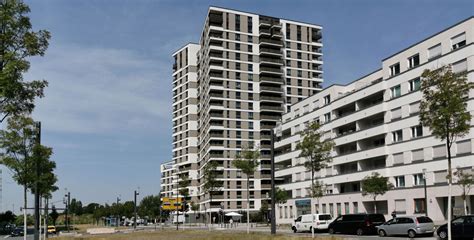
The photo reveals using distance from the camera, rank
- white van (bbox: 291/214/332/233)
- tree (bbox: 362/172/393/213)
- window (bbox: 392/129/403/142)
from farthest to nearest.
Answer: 1. window (bbox: 392/129/403/142)
2. tree (bbox: 362/172/393/213)
3. white van (bbox: 291/214/332/233)

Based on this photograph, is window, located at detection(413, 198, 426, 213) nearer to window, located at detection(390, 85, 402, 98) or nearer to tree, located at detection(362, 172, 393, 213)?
tree, located at detection(362, 172, 393, 213)

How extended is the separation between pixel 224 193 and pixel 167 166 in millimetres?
55874

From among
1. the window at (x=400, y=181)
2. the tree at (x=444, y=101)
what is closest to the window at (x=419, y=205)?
the window at (x=400, y=181)

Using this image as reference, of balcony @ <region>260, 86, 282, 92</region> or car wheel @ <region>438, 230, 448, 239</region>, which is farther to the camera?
balcony @ <region>260, 86, 282, 92</region>

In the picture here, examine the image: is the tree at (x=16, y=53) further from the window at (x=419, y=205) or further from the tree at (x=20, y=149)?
the window at (x=419, y=205)

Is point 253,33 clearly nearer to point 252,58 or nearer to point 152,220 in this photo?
point 252,58

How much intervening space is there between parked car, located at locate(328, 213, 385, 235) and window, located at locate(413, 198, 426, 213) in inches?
738

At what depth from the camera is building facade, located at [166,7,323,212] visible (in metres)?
122

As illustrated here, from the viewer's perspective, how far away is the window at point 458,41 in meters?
53.4

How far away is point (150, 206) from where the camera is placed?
497ft

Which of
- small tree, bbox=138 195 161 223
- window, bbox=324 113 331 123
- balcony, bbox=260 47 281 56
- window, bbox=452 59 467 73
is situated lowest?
small tree, bbox=138 195 161 223

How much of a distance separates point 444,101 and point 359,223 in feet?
68.9

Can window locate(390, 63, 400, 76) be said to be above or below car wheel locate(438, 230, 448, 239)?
above

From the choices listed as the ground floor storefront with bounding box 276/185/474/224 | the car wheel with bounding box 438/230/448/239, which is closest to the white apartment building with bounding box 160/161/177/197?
the ground floor storefront with bounding box 276/185/474/224
